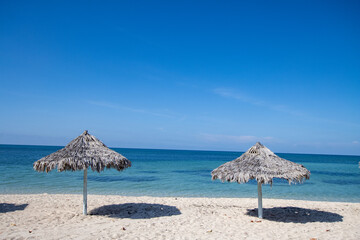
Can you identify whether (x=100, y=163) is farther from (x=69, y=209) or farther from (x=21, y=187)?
(x=21, y=187)

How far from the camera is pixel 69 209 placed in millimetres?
8562

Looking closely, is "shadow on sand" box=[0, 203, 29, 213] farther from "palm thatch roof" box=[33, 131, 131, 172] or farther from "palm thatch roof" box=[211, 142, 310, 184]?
"palm thatch roof" box=[211, 142, 310, 184]

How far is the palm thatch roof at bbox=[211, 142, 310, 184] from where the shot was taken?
7.04 m

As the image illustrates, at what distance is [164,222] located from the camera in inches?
279

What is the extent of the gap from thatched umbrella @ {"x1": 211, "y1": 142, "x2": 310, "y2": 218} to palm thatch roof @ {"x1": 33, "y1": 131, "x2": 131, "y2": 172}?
319cm

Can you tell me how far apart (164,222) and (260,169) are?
10.3 feet

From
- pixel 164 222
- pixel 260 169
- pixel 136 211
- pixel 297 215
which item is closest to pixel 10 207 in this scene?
pixel 136 211

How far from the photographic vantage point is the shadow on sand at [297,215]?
306 inches

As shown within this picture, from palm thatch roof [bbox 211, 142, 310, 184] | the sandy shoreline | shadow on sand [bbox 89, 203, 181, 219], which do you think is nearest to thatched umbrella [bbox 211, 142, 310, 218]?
palm thatch roof [bbox 211, 142, 310, 184]

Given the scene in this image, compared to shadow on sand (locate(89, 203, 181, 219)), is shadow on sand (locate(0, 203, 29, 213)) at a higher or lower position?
higher

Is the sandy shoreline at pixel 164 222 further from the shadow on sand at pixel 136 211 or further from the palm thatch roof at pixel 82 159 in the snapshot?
→ the palm thatch roof at pixel 82 159

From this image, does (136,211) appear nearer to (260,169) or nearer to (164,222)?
(164,222)

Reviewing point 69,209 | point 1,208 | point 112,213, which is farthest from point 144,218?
point 1,208

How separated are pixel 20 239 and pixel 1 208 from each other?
159 inches
